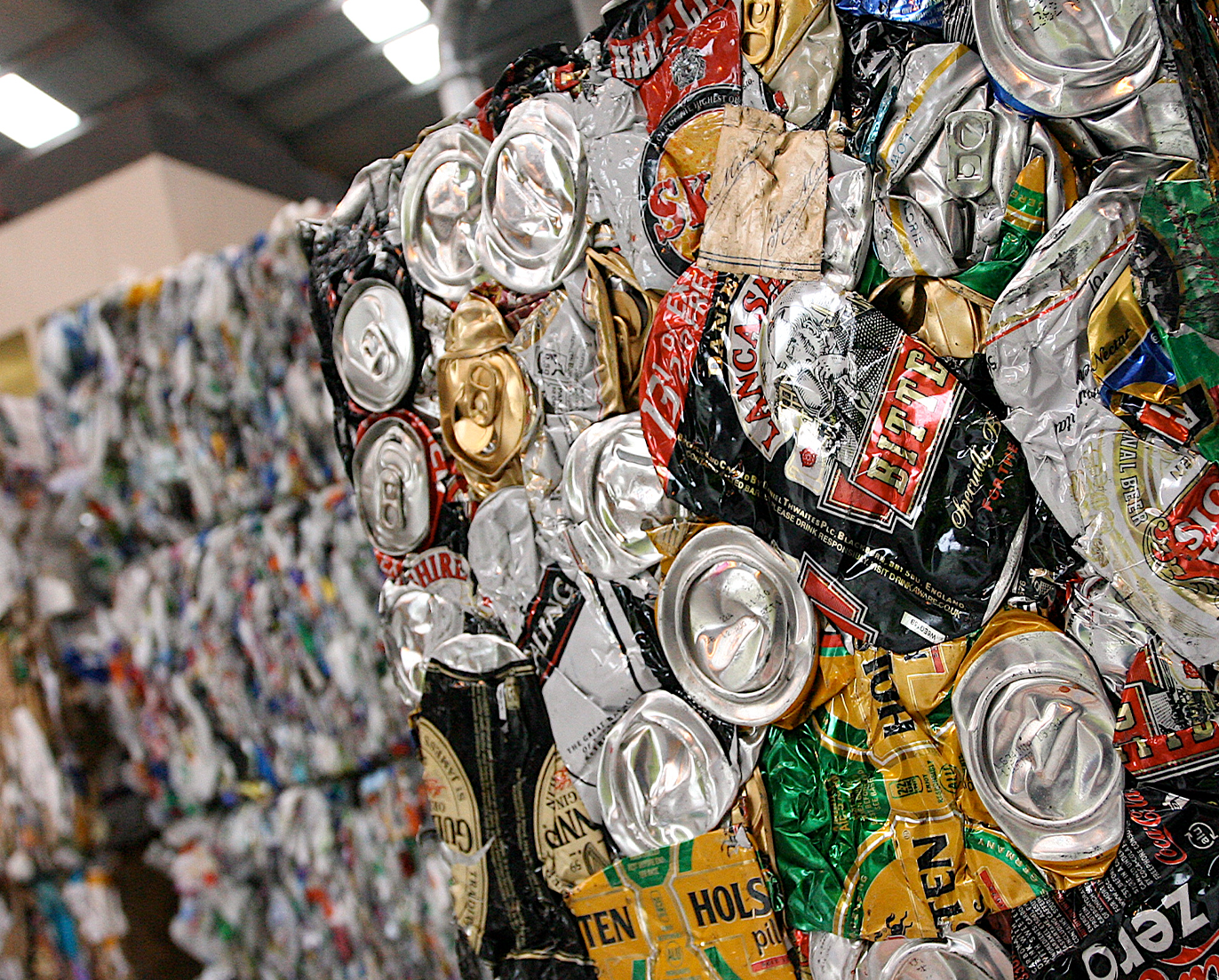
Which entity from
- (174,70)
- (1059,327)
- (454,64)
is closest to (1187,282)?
(1059,327)

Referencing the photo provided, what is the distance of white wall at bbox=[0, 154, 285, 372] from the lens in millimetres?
2098

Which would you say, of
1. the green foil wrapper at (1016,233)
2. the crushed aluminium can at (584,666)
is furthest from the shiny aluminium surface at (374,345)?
the green foil wrapper at (1016,233)

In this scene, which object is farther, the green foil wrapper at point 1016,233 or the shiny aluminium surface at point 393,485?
the shiny aluminium surface at point 393,485

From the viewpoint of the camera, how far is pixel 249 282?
1.48 m

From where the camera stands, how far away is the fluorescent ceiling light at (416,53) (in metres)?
4.66

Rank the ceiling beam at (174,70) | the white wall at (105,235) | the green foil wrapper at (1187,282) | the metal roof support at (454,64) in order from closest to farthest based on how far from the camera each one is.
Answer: the green foil wrapper at (1187,282) < the metal roof support at (454,64) < the white wall at (105,235) < the ceiling beam at (174,70)

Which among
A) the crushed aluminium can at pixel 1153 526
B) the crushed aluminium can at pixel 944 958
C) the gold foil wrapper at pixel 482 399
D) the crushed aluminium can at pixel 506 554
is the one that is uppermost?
the gold foil wrapper at pixel 482 399

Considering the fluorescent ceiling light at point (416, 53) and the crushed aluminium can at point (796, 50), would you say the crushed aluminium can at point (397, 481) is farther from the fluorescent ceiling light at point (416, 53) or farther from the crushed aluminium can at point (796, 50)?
the fluorescent ceiling light at point (416, 53)

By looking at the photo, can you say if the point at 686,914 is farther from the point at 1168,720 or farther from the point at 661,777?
the point at 1168,720

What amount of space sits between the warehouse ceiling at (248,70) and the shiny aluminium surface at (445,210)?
2043 mm

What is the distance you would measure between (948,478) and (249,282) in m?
1.29

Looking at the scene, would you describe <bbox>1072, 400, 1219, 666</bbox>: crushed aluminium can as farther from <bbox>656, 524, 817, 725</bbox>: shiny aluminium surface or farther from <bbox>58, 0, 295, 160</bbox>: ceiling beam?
<bbox>58, 0, 295, 160</bbox>: ceiling beam

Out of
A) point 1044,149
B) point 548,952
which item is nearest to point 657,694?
point 548,952

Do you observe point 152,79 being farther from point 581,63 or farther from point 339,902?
A: point 581,63
